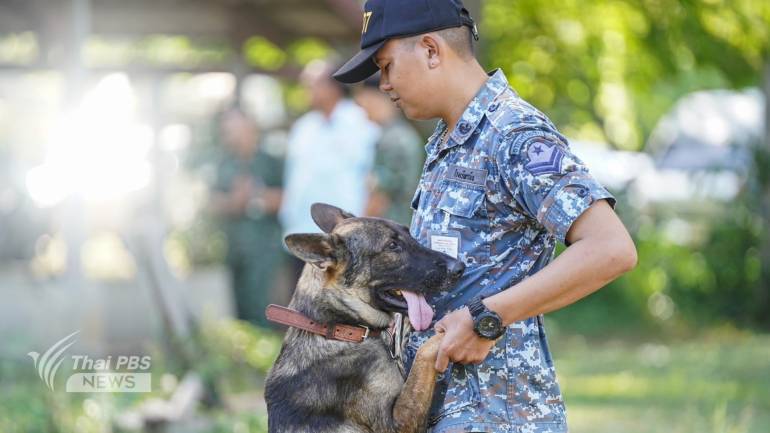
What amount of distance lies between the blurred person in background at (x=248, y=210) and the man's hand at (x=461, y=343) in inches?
290

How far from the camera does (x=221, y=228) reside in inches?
458

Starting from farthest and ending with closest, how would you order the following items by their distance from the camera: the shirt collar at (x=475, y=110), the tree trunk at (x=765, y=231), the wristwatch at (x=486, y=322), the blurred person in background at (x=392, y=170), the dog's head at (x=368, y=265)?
the tree trunk at (x=765, y=231) < the blurred person in background at (x=392, y=170) < the dog's head at (x=368, y=265) < the shirt collar at (x=475, y=110) < the wristwatch at (x=486, y=322)

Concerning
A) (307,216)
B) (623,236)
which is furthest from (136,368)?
(623,236)

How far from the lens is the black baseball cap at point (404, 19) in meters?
3.35

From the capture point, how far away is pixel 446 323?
3.24m

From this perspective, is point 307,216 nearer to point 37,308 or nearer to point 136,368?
point 136,368

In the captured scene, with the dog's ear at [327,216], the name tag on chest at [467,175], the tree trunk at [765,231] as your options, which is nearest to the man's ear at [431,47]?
the name tag on chest at [467,175]

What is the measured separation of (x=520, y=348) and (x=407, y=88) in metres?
0.79

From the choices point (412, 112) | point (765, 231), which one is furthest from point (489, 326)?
point (765, 231)

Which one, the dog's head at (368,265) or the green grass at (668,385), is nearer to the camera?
the dog's head at (368,265)

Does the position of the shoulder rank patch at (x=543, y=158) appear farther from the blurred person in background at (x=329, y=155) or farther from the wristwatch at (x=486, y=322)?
→ the blurred person in background at (x=329, y=155)

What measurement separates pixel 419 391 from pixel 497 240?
1.56ft

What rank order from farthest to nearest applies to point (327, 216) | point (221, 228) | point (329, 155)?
point (221, 228) → point (329, 155) → point (327, 216)

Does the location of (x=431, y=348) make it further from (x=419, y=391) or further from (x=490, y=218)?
(x=490, y=218)
